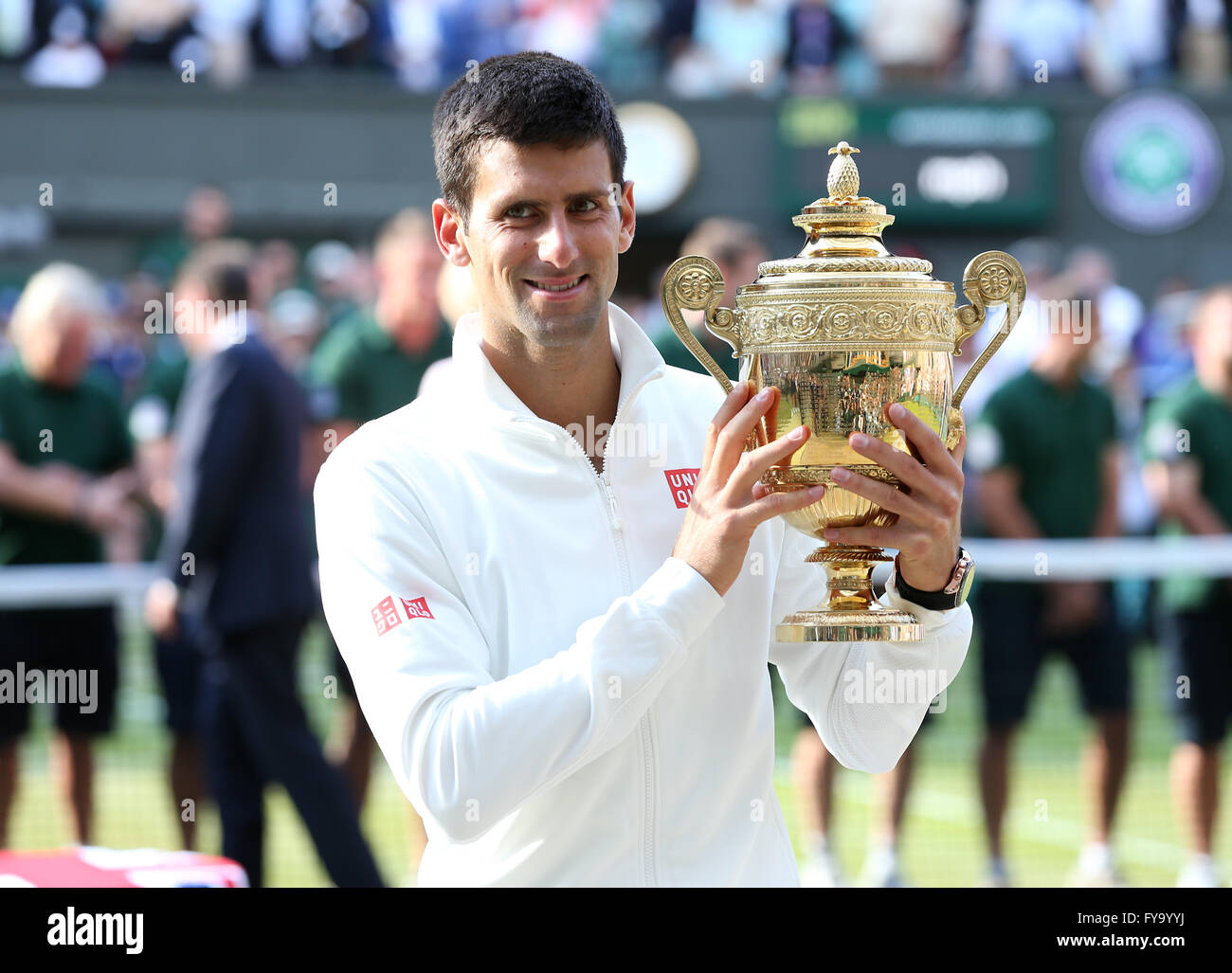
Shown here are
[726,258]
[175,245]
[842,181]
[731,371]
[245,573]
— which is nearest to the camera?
[842,181]

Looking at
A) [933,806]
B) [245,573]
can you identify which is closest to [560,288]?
[245,573]

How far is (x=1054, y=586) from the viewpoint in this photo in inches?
248

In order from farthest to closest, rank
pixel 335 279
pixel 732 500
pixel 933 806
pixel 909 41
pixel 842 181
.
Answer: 1. pixel 909 41
2. pixel 335 279
3. pixel 933 806
4. pixel 842 181
5. pixel 732 500

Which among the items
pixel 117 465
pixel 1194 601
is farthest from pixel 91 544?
pixel 1194 601

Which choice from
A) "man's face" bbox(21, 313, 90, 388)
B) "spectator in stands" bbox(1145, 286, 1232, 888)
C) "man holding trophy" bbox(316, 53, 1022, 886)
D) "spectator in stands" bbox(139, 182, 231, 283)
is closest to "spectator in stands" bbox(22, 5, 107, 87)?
"spectator in stands" bbox(139, 182, 231, 283)

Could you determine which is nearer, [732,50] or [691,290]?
[691,290]

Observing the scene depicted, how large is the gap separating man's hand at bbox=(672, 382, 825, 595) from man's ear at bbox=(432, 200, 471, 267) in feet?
1.36

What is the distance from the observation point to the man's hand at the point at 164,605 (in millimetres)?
5641

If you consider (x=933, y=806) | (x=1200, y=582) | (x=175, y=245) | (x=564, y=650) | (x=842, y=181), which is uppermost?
(x=175, y=245)

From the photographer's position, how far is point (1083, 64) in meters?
14.7

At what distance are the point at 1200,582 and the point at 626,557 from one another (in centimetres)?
443

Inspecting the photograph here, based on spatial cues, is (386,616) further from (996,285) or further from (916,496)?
(996,285)
